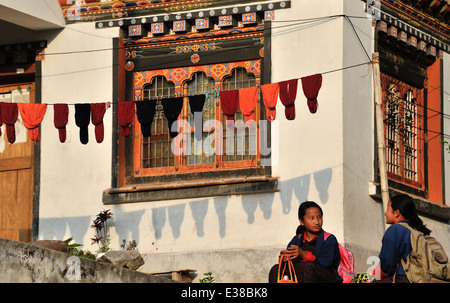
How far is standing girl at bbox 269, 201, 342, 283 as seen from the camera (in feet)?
35.7

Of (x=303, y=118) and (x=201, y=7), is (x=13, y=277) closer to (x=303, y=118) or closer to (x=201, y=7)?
(x=303, y=118)

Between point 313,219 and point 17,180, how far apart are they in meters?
10.5

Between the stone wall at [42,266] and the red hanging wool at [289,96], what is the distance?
5072 mm

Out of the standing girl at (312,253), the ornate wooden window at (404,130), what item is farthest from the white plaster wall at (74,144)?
the standing girl at (312,253)

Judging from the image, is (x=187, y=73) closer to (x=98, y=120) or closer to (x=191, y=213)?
(x=98, y=120)

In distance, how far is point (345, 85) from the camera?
18.1m

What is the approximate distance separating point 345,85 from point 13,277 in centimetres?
777

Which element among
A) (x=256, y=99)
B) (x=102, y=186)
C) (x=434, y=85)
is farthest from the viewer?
(x=434, y=85)

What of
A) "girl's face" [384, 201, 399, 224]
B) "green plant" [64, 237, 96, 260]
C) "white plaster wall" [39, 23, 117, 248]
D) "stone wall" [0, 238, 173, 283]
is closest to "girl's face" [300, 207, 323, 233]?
"girl's face" [384, 201, 399, 224]

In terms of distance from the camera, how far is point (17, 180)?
20.4 m

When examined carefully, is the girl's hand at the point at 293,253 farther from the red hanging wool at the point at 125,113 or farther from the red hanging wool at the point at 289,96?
the red hanging wool at the point at 125,113

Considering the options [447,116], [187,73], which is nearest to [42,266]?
[187,73]

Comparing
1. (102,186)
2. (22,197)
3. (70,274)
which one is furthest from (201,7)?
(70,274)

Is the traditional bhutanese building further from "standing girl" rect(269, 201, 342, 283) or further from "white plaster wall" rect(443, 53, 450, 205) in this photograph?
"standing girl" rect(269, 201, 342, 283)
